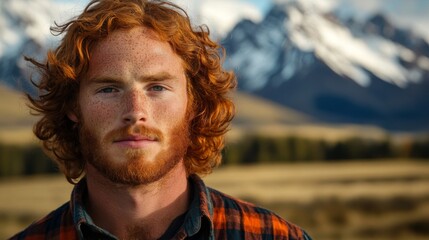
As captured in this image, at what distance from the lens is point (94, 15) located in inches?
136

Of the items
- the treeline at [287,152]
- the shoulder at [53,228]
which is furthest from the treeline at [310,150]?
the shoulder at [53,228]

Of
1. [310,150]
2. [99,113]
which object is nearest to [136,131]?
[99,113]

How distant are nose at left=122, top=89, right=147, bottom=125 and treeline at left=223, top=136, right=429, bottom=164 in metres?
47.7

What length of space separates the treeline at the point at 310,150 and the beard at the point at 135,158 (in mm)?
47611

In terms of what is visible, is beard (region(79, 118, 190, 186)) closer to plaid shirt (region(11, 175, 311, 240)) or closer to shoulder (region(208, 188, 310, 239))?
plaid shirt (region(11, 175, 311, 240))

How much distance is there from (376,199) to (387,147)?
36.5m

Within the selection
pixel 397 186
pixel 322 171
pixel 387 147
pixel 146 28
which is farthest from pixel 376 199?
pixel 387 147

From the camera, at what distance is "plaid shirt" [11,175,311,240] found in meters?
3.17

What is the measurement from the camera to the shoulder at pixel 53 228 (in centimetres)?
331

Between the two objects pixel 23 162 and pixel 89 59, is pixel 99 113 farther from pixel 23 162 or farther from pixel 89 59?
pixel 23 162

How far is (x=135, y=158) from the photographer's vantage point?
10.2 ft

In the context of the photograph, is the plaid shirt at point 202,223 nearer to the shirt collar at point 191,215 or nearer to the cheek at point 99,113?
the shirt collar at point 191,215

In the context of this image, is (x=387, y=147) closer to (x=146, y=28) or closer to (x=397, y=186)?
(x=397, y=186)

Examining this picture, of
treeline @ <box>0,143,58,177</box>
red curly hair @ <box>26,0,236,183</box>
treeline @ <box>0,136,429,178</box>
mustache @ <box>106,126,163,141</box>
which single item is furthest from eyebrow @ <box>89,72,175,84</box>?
treeline @ <box>0,136,429,178</box>
